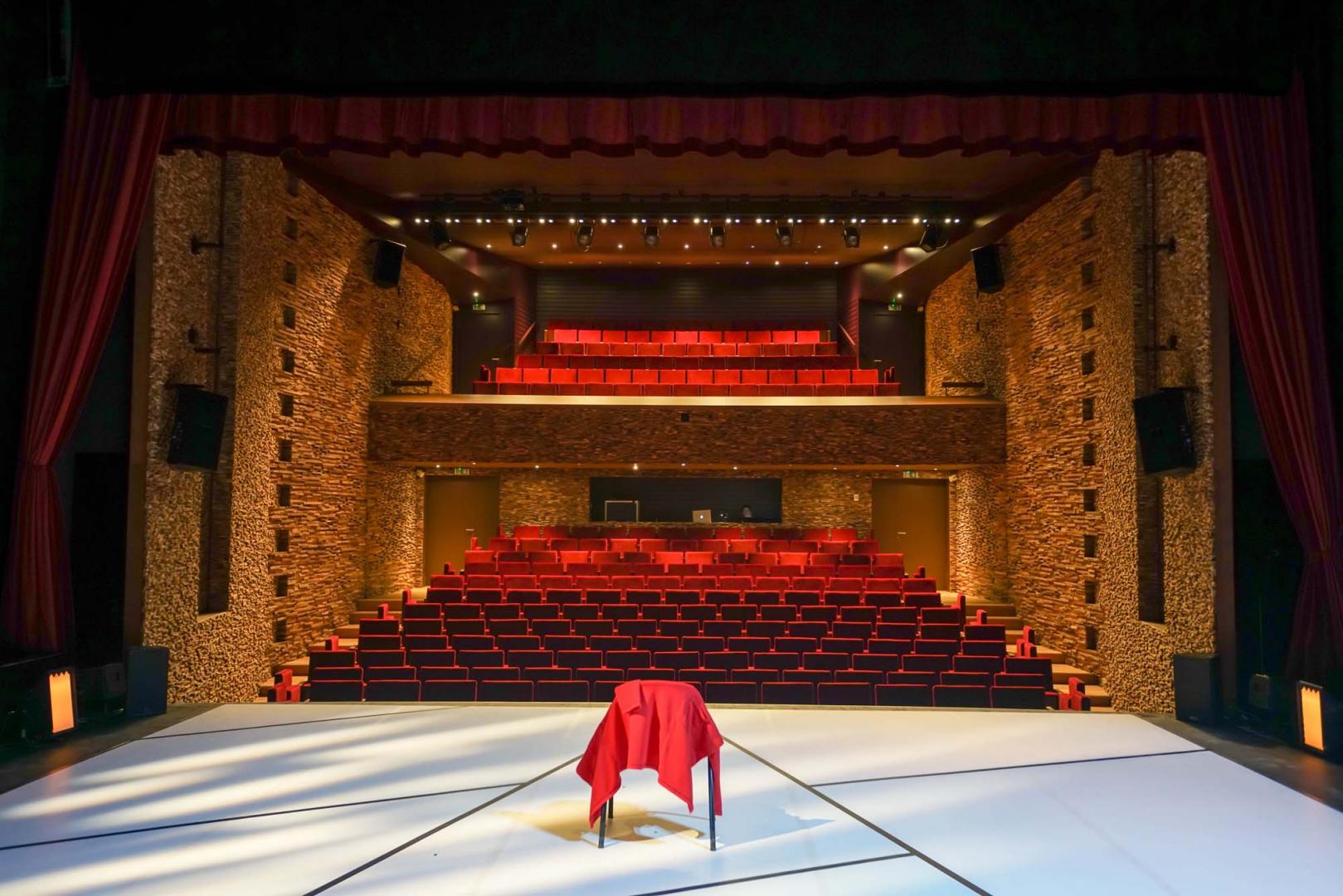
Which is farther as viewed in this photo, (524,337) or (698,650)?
(524,337)

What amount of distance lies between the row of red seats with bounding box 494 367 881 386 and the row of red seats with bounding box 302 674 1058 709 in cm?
560

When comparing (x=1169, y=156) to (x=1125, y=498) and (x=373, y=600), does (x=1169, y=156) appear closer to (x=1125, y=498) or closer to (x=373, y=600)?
(x=1125, y=498)

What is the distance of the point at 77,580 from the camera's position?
5.70 metres

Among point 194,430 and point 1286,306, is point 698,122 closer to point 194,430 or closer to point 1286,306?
point 1286,306

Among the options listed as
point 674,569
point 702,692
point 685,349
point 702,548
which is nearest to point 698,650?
point 702,692

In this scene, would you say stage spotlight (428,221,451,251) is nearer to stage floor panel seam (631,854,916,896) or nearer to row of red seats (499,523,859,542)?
row of red seats (499,523,859,542)

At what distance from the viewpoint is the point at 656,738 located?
3154mm

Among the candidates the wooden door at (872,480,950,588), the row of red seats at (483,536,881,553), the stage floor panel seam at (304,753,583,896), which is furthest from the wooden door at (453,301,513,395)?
the stage floor panel seam at (304,753,583,896)

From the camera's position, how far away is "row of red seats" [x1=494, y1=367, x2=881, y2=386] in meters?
11.5

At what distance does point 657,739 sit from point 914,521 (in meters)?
9.05

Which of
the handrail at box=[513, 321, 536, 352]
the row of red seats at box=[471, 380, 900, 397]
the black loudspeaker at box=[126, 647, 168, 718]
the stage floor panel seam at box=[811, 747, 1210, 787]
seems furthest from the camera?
the handrail at box=[513, 321, 536, 352]

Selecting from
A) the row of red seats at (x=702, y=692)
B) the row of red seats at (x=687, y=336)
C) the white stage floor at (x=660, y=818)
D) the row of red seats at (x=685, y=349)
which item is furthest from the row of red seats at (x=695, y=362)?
the white stage floor at (x=660, y=818)

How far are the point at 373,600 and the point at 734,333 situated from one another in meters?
6.85

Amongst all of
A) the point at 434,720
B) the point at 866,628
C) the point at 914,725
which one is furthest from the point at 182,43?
the point at 866,628
